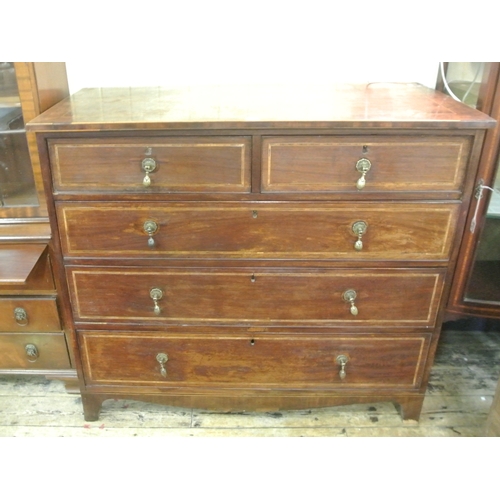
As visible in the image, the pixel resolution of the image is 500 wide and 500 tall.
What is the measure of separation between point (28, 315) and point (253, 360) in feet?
2.65

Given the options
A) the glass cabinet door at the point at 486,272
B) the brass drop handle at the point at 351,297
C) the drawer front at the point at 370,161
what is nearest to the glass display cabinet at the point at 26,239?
the drawer front at the point at 370,161

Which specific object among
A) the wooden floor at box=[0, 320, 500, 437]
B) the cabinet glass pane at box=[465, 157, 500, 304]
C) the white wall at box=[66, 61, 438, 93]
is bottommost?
the wooden floor at box=[0, 320, 500, 437]

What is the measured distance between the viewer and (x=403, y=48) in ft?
0.64

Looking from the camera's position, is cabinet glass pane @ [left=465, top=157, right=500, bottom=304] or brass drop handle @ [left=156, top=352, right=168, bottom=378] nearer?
brass drop handle @ [left=156, top=352, right=168, bottom=378]

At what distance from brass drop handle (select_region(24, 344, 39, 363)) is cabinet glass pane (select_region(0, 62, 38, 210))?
1.68ft

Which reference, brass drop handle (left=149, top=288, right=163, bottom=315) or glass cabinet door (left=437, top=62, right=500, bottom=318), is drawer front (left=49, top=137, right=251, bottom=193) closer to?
brass drop handle (left=149, top=288, right=163, bottom=315)

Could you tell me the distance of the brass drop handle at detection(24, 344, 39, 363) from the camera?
1767 mm

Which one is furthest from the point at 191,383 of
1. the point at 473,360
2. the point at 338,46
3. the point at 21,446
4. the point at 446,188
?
the point at 338,46

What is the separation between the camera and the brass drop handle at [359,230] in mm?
1401

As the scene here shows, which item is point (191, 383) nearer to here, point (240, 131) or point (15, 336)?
point (15, 336)

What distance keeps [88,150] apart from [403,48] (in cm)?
126

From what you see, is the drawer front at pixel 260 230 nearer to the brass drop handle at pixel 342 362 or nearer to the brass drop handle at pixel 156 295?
the brass drop handle at pixel 156 295

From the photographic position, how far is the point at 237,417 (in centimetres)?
182

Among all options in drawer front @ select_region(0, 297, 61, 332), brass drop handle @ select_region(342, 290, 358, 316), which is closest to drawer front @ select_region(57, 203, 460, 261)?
brass drop handle @ select_region(342, 290, 358, 316)
